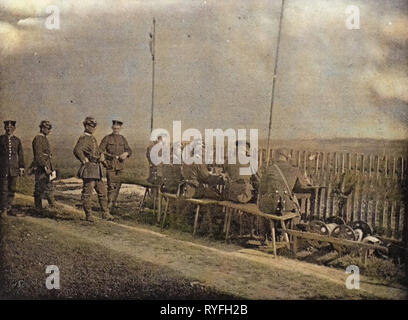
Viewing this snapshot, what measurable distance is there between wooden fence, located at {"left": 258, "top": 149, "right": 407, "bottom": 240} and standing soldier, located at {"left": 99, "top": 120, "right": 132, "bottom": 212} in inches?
66.5

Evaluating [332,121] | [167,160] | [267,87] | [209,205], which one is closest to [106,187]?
[167,160]

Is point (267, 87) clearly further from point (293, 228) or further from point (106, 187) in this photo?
point (106, 187)

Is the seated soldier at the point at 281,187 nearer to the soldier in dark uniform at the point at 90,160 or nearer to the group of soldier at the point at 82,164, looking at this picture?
the group of soldier at the point at 82,164

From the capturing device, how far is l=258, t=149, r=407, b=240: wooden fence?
15.8 feet

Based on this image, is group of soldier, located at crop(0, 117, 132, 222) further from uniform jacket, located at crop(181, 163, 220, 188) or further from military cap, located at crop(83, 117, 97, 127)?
uniform jacket, located at crop(181, 163, 220, 188)

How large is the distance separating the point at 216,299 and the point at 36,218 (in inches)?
79.4

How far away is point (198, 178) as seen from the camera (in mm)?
5027

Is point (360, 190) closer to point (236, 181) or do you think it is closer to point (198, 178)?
point (236, 181)

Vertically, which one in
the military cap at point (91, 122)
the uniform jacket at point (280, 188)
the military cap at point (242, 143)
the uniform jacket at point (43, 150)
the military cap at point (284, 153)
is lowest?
the uniform jacket at point (280, 188)

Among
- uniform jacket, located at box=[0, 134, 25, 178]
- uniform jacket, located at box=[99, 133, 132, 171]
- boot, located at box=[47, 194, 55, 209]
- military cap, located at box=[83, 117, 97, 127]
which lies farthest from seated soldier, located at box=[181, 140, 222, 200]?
uniform jacket, located at box=[0, 134, 25, 178]

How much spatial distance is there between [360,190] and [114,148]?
2.43 m

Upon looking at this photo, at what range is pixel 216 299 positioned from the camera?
193 inches

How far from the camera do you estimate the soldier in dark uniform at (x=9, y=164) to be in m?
5.22

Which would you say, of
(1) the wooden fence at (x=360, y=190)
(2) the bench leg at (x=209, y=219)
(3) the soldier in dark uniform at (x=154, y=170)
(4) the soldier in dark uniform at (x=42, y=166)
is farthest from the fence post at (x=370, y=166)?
(4) the soldier in dark uniform at (x=42, y=166)
